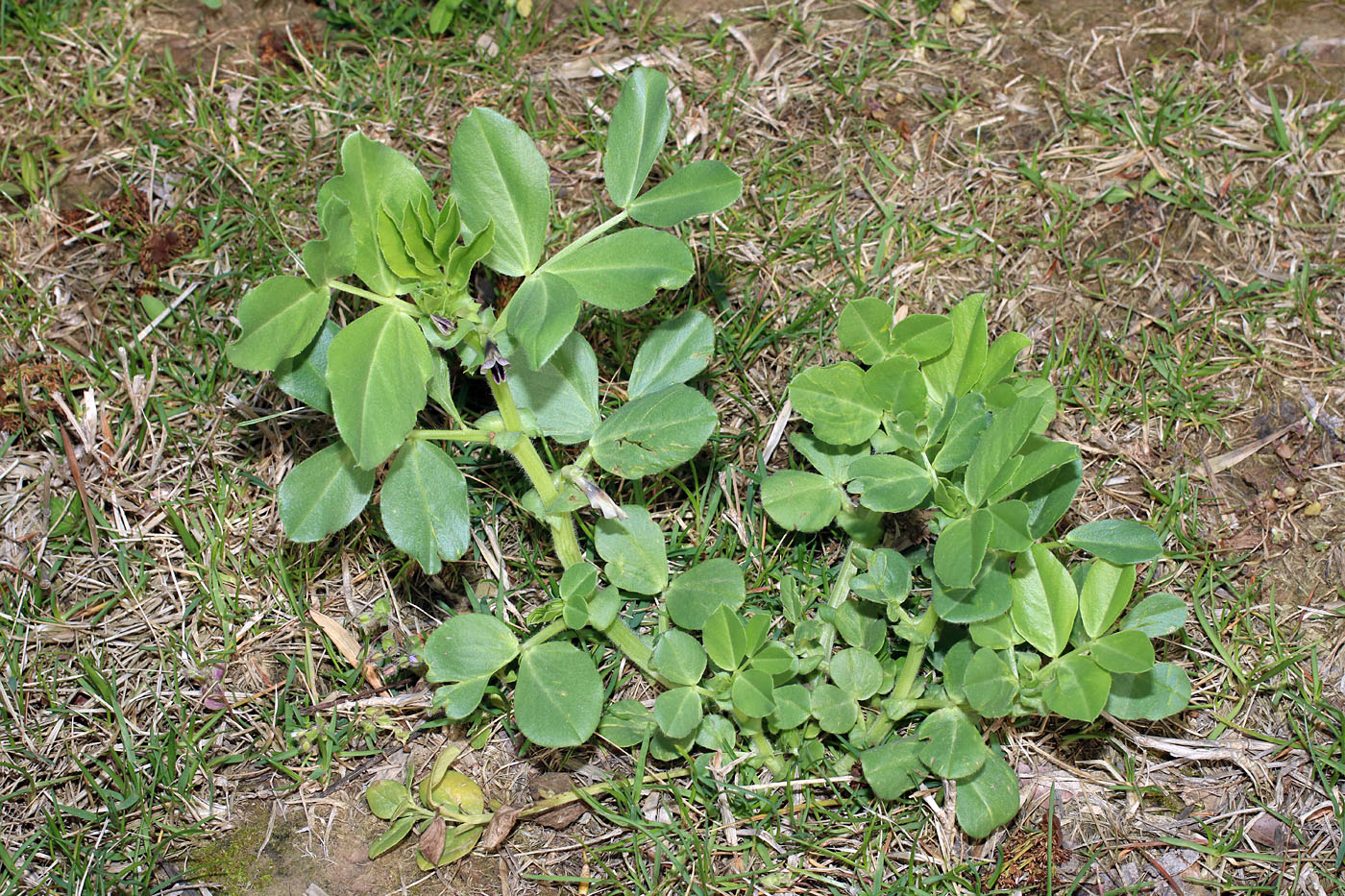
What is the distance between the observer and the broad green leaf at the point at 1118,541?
2215 mm

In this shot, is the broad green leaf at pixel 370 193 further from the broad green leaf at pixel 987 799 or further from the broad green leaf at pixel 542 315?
the broad green leaf at pixel 987 799

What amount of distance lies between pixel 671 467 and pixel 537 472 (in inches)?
11.7

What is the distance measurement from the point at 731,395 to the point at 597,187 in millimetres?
889

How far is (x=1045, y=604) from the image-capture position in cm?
226

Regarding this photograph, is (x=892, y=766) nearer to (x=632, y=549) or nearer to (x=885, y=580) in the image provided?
(x=885, y=580)

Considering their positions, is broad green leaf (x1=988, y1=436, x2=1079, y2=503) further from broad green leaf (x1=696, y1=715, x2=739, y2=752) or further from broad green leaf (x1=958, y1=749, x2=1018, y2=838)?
broad green leaf (x1=696, y1=715, x2=739, y2=752)

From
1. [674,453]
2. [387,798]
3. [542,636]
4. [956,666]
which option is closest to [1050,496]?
[956,666]

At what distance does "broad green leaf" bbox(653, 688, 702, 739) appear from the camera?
2.31 m

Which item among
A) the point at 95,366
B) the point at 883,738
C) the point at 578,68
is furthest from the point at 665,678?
the point at 578,68

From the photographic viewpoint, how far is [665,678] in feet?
7.99

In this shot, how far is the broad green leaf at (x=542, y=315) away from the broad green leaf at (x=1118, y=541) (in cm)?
117

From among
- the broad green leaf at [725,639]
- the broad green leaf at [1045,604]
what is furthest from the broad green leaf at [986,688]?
the broad green leaf at [725,639]

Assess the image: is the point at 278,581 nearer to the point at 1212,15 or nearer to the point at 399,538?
the point at 399,538

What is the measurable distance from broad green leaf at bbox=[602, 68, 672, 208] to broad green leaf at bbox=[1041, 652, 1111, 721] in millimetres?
1346
